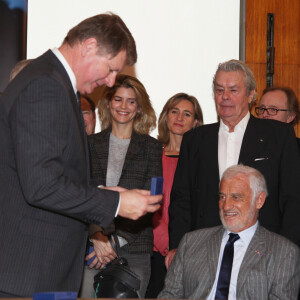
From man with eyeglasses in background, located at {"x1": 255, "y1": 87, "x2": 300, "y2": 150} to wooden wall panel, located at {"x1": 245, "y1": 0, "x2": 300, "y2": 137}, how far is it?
15.4 inches

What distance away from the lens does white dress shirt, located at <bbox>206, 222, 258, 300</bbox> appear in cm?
288

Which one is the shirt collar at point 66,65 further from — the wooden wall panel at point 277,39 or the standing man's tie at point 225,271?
Answer: the wooden wall panel at point 277,39

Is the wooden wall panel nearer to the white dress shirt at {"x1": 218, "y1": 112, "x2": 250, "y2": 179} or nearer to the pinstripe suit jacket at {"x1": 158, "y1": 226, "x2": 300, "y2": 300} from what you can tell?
the white dress shirt at {"x1": 218, "y1": 112, "x2": 250, "y2": 179}

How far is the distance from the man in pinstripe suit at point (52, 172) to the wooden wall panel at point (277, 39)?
2654 millimetres

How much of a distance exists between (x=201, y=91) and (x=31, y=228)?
2853mm

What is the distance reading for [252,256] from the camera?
290cm

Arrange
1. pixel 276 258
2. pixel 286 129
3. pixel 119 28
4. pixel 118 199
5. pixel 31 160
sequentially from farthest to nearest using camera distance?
pixel 286 129 < pixel 276 258 < pixel 119 28 < pixel 118 199 < pixel 31 160

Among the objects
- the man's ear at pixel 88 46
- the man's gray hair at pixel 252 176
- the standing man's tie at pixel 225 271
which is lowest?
the standing man's tie at pixel 225 271

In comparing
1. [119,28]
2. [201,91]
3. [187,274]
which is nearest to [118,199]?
[119,28]

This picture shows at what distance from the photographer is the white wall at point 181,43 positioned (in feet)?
14.9

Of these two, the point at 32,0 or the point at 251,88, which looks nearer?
the point at 251,88

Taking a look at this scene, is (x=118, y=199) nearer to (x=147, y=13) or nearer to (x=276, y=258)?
(x=276, y=258)

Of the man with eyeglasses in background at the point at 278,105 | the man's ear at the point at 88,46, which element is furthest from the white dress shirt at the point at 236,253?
the man's ear at the point at 88,46

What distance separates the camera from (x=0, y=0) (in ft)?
14.1
